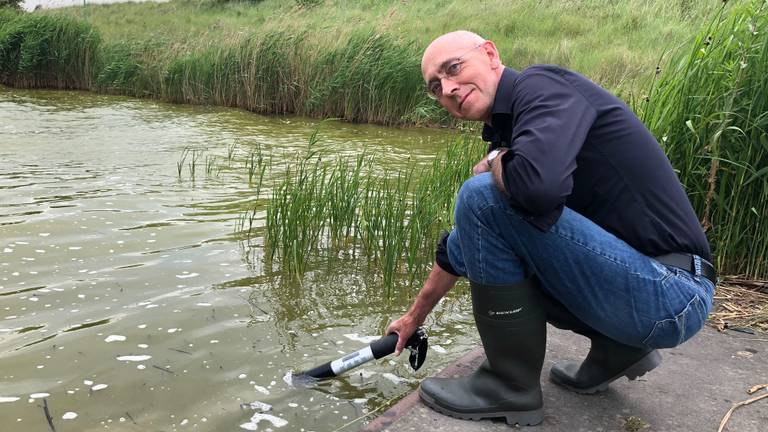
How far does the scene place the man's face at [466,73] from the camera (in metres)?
2.11

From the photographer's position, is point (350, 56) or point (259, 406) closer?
point (259, 406)

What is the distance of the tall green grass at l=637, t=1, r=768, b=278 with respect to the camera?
330cm

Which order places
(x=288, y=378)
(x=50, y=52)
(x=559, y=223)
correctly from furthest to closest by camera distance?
1. (x=50, y=52)
2. (x=288, y=378)
3. (x=559, y=223)

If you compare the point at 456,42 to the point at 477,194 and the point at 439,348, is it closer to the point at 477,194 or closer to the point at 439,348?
the point at 477,194

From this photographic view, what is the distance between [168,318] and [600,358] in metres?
2.19

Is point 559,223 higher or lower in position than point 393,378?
Answer: higher

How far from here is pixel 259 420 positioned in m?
2.57

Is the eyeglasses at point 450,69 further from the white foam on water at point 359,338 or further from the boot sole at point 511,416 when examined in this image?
the white foam on water at point 359,338

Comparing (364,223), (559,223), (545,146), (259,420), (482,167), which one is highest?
(545,146)

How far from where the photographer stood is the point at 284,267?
13.7 ft

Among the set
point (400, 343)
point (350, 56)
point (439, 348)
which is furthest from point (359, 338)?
point (350, 56)

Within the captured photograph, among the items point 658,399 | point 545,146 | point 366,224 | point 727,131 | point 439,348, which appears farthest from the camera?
point 366,224

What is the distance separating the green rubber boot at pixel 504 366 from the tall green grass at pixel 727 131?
164 cm

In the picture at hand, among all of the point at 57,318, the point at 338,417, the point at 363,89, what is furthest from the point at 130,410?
the point at 363,89
